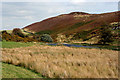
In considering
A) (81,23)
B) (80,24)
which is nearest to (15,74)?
(80,24)

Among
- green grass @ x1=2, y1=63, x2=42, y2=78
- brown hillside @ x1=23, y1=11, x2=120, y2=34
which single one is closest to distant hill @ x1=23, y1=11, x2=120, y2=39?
brown hillside @ x1=23, y1=11, x2=120, y2=34

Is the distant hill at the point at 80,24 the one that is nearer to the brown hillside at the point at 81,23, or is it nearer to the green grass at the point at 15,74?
the brown hillside at the point at 81,23

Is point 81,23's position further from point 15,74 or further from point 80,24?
point 15,74

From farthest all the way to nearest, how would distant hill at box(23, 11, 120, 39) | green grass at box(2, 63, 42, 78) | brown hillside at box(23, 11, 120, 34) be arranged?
brown hillside at box(23, 11, 120, 34), distant hill at box(23, 11, 120, 39), green grass at box(2, 63, 42, 78)

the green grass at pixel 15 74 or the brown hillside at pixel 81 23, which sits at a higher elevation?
the brown hillside at pixel 81 23

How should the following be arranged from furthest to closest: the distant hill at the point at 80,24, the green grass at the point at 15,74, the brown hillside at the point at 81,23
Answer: the brown hillside at the point at 81,23, the distant hill at the point at 80,24, the green grass at the point at 15,74

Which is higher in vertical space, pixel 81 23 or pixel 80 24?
pixel 81 23

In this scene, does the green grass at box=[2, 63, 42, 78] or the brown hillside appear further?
the brown hillside

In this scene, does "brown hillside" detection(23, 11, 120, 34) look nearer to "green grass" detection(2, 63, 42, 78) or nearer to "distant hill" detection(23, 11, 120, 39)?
"distant hill" detection(23, 11, 120, 39)

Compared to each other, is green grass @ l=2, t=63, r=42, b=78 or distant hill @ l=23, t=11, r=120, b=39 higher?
distant hill @ l=23, t=11, r=120, b=39

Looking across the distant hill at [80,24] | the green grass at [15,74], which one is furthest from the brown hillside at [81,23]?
the green grass at [15,74]

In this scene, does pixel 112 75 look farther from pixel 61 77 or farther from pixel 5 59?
pixel 5 59

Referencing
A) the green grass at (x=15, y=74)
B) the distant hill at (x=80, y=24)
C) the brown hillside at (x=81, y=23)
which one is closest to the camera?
the green grass at (x=15, y=74)

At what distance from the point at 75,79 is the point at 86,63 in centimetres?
298
